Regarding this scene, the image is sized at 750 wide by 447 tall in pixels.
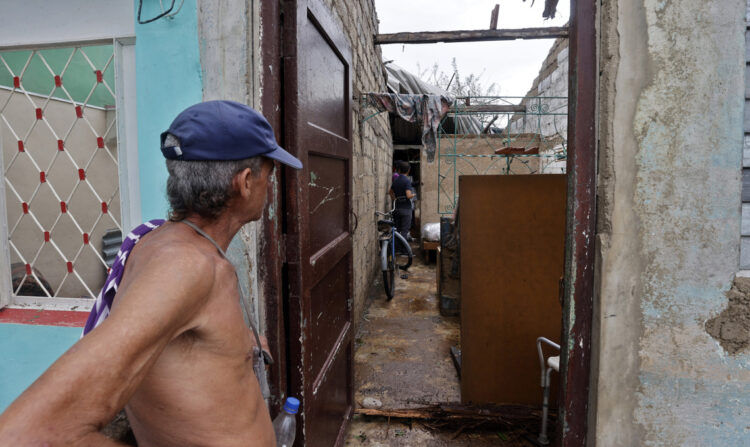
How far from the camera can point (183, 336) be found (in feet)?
2.98

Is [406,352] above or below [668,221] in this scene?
below

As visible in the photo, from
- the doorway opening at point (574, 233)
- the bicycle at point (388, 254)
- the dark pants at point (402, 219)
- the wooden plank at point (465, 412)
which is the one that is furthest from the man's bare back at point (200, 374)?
the dark pants at point (402, 219)

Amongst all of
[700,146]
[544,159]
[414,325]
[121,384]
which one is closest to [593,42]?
[700,146]

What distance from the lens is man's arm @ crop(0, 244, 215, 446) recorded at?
2.08 feet

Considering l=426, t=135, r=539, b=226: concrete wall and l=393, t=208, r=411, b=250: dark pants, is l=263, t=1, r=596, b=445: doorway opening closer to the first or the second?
l=393, t=208, r=411, b=250: dark pants

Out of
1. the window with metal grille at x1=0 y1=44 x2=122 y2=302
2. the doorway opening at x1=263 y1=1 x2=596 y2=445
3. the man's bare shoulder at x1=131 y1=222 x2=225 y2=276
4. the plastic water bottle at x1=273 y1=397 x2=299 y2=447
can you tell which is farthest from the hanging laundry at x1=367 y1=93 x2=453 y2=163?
the man's bare shoulder at x1=131 y1=222 x2=225 y2=276

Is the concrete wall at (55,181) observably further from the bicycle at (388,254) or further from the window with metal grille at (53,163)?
the bicycle at (388,254)

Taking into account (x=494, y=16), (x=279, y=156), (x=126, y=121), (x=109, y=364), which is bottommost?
(x=109, y=364)

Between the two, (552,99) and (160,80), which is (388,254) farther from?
(552,99)

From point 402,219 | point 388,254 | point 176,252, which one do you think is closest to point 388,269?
point 388,254

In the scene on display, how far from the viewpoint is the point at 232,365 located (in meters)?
0.99

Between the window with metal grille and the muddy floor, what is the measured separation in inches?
80.4

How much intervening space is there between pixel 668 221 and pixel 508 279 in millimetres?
1478

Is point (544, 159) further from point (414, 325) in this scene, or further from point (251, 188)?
point (251, 188)
